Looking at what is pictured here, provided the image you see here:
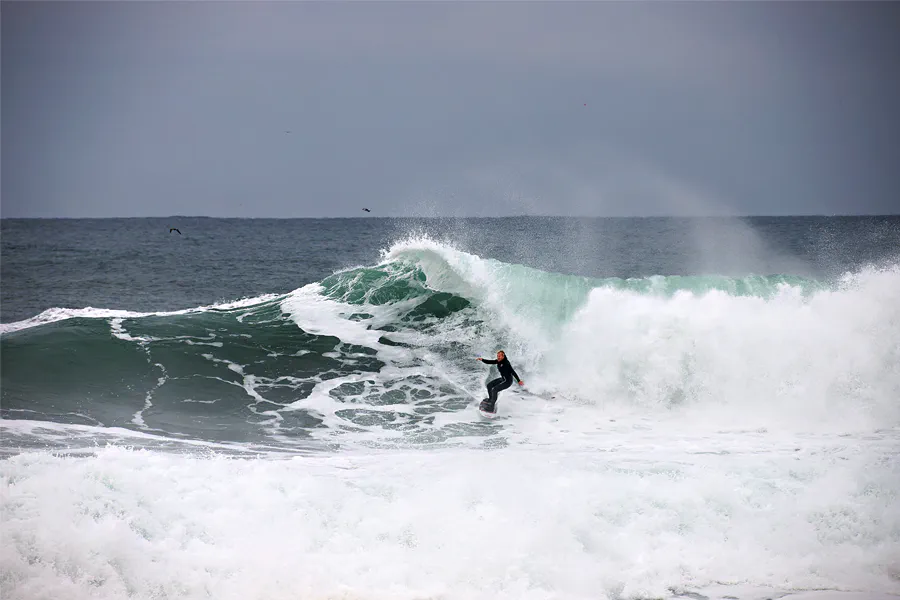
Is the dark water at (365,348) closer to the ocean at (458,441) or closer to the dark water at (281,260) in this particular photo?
the ocean at (458,441)

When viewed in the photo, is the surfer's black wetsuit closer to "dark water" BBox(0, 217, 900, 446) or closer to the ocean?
the ocean

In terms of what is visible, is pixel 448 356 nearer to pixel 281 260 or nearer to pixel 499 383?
pixel 499 383

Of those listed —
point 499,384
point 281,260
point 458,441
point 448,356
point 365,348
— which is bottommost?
point 458,441

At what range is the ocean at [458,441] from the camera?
7.10 m

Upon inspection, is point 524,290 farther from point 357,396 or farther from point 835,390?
point 835,390

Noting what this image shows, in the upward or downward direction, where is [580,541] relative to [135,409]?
downward

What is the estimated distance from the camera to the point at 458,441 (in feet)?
38.5

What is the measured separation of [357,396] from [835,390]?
8.59m

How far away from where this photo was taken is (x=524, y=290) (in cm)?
1836

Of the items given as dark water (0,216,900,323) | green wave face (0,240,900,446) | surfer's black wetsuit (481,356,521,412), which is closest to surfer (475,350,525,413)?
surfer's black wetsuit (481,356,521,412)

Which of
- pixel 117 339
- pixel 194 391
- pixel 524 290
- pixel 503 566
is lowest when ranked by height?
pixel 503 566

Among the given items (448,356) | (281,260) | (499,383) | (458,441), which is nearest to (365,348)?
(448,356)

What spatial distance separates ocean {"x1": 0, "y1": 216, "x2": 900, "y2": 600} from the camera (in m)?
7.10

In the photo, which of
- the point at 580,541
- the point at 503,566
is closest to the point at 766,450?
the point at 580,541
